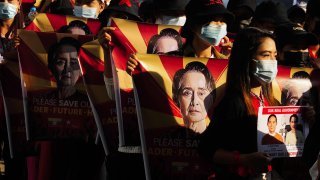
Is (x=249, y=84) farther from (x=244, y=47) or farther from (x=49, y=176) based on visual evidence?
(x=49, y=176)

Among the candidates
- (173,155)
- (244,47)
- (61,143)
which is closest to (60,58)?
(61,143)

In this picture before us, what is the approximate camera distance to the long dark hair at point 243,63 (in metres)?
4.58

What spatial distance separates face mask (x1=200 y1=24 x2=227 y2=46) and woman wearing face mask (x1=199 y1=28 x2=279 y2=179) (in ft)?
3.22

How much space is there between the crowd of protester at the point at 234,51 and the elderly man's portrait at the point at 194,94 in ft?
0.85

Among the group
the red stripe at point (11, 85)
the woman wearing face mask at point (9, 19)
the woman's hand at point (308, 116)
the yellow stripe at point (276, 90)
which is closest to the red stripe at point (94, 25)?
the woman wearing face mask at point (9, 19)

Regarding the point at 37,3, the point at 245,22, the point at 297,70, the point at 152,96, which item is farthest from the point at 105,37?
the point at 37,3

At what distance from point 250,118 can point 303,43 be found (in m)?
1.52

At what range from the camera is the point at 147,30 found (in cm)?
642

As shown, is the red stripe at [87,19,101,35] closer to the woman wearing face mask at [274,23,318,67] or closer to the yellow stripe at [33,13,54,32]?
the yellow stripe at [33,13,54,32]

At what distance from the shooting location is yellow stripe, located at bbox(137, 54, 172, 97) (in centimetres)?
538

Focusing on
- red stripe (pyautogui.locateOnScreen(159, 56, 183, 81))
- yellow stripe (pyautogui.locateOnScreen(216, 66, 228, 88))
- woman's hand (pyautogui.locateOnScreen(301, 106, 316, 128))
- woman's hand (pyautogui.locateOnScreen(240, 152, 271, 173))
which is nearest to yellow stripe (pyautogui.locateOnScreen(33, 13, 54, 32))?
red stripe (pyautogui.locateOnScreen(159, 56, 183, 81))

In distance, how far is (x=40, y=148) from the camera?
7.09 m

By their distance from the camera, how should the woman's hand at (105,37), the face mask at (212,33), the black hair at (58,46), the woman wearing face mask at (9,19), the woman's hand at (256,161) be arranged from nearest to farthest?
the woman's hand at (256,161), the face mask at (212,33), the woman's hand at (105,37), the black hair at (58,46), the woman wearing face mask at (9,19)

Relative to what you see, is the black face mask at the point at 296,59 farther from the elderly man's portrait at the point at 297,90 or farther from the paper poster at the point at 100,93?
the paper poster at the point at 100,93
